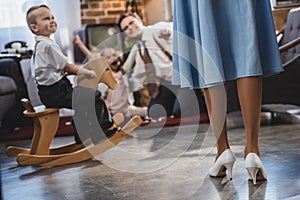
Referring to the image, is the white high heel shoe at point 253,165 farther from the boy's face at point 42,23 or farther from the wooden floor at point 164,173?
the boy's face at point 42,23

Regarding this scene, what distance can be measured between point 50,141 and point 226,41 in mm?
1171

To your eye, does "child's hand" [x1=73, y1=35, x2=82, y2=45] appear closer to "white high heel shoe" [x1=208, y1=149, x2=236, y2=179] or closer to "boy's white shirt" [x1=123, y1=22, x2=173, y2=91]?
"boy's white shirt" [x1=123, y1=22, x2=173, y2=91]

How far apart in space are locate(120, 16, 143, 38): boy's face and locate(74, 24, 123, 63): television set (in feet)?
1.05

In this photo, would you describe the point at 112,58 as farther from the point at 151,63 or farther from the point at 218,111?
the point at 218,111

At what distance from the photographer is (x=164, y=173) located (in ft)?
7.63

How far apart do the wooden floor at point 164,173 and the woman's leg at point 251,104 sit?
15cm

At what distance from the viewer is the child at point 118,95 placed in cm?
431

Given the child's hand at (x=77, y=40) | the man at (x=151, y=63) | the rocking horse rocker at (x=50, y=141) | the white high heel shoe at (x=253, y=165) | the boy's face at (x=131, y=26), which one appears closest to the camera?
the white high heel shoe at (x=253, y=165)

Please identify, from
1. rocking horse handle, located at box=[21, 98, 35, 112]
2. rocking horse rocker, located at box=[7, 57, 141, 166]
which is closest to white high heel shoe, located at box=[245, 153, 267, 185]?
rocking horse rocker, located at box=[7, 57, 141, 166]

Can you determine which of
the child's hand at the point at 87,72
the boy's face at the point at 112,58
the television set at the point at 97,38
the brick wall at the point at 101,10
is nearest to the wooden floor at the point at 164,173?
the child's hand at the point at 87,72

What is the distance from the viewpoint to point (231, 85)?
11.6 ft

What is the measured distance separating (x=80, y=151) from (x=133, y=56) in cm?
179

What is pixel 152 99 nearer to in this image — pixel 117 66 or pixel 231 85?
pixel 117 66

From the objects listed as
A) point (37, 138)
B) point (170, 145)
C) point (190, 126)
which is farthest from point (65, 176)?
point (190, 126)
